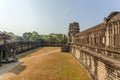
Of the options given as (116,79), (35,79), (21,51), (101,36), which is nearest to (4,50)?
(21,51)

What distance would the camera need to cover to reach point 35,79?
575 inches

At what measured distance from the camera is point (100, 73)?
1112cm

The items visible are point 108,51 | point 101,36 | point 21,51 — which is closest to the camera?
point 108,51

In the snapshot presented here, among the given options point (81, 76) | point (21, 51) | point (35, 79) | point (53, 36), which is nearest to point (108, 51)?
point (81, 76)

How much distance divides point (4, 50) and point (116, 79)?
2224 cm

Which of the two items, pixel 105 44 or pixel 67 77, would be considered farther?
pixel 67 77

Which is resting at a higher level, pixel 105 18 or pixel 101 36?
pixel 105 18

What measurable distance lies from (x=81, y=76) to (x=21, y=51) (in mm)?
23857

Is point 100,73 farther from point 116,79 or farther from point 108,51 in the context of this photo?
point 116,79

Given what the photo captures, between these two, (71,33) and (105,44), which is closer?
(105,44)

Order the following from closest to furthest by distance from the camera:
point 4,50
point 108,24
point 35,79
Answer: point 108,24
point 35,79
point 4,50

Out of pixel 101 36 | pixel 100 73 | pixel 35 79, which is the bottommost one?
pixel 35 79

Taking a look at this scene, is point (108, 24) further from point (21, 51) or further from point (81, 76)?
point (21, 51)

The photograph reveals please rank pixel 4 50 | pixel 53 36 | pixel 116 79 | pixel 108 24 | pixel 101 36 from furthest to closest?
pixel 53 36 < pixel 4 50 < pixel 101 36 < pixel 108 24 < pixel 116 79
